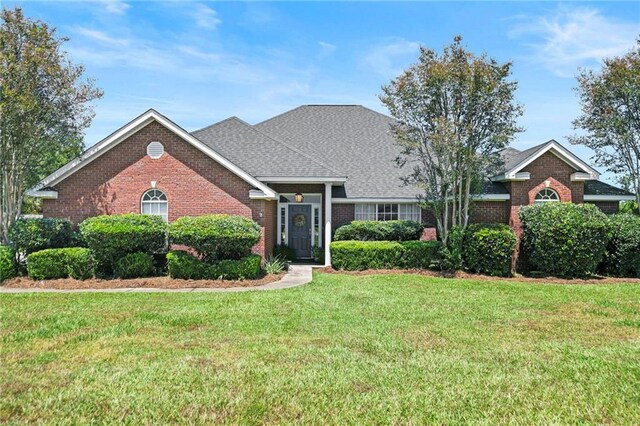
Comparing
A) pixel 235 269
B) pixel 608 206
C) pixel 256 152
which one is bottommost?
pixel 235 269

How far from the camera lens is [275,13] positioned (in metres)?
10.9

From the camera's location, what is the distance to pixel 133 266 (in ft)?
43.2

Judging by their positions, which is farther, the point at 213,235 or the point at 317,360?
the point at 213,235

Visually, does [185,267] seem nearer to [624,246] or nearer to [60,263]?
[60,263]

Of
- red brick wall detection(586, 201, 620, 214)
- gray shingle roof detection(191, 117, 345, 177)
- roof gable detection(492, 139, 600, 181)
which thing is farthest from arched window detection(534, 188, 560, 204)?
gray shingle roof detection(191, 117, 345, 177)

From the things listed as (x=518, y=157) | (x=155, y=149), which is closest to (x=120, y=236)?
(x=155, y=149)

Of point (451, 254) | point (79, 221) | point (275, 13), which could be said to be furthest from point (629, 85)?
point (79, 221)

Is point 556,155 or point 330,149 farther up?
point 330,149

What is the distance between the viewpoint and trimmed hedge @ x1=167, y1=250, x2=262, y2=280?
13086 mm

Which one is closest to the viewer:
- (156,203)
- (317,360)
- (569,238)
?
(317,360)

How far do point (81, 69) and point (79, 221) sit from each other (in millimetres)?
5117

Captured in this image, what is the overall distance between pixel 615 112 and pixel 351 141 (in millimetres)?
11133

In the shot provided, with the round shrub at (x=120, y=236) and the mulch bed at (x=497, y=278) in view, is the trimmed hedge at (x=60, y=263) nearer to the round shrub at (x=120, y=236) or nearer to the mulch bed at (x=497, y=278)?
the round shrub at (x=120, y=236)

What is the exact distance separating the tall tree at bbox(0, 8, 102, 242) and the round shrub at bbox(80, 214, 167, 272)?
2.99 metres
